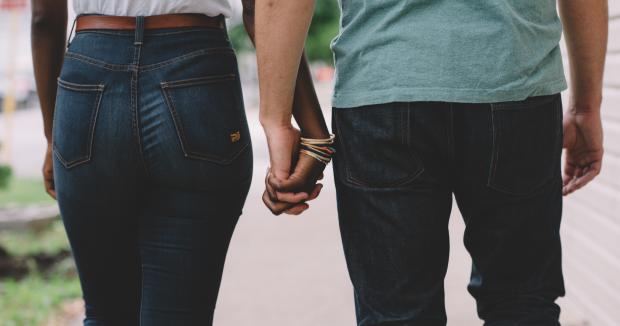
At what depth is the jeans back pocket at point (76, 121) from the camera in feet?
5.85

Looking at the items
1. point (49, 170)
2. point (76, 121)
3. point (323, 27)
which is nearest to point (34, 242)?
point (49, 170)

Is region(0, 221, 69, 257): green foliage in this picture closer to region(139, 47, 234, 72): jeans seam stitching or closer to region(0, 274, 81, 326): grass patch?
region(0, 274, 81, 326): grass patch

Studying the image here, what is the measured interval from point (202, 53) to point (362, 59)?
37cm

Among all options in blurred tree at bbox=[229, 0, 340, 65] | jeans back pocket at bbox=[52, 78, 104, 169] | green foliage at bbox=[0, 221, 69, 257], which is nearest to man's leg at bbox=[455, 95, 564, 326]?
jeans back pocket at bbox=[52, 78, 104, 169]

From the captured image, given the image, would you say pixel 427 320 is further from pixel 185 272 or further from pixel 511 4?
pixel 511 4

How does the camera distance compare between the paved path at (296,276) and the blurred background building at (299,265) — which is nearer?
the blurred background building at (299,265)

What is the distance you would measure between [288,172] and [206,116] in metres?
0.23

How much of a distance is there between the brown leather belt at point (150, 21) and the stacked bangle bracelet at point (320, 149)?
0.37m

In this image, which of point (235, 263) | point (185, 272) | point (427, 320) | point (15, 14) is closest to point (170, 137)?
point (185, 272)

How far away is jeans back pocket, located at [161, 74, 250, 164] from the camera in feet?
5.81

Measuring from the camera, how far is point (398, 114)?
1.67 m

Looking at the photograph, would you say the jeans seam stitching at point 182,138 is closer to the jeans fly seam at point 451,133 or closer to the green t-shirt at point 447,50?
the green t-shirt at point 447,50

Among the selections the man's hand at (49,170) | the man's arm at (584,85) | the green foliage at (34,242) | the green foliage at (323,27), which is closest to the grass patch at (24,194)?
the green foliage at (34,242)

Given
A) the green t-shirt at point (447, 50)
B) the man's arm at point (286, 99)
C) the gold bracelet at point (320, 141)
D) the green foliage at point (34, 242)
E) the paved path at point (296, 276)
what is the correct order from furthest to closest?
the green foliage at point (34, 242) → the paved path at point (296, 276) → the gold bracelet at point (320, 141) → the man's arm at point (286, 99) → the green t-shirt at point (447, 50)
